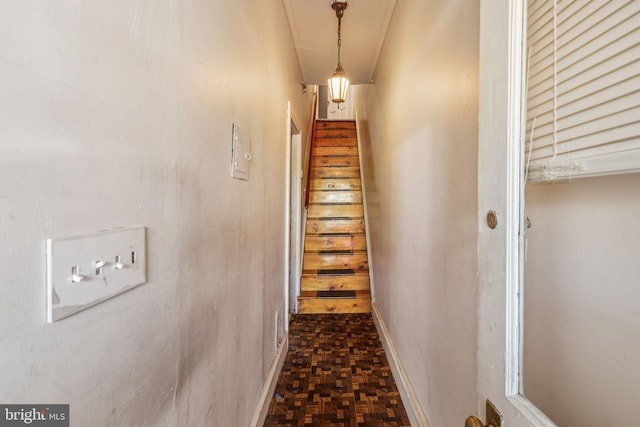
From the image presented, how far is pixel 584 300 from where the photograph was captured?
0.60 meters

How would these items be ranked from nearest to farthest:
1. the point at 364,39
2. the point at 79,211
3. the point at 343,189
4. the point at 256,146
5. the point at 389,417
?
the point at 79,211
the point at 256,146
the point at 389,417
the point at 364,39
the point at 343,189

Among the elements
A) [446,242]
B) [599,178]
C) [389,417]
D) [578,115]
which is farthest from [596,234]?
[389,417]

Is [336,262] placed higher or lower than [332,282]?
higher

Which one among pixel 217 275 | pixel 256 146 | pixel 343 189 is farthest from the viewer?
pixel 343 189

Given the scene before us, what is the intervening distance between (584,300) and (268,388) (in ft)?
5.81

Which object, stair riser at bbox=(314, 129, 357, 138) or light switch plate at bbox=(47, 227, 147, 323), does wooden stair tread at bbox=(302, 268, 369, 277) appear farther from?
light switch plate at bbox=(47, 227, 147, 323)

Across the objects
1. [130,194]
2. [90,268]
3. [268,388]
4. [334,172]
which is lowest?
[268,388]

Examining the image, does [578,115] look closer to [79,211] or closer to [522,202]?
[522,202]

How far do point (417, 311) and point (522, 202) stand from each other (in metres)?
1.26

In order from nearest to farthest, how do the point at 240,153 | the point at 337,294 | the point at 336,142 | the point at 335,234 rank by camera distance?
the point at 240,153 → the point at 337,294 → the point at 335,234 → the point at 336,142

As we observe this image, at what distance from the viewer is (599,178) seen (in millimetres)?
547

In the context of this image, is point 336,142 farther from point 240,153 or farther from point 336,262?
point 240,153

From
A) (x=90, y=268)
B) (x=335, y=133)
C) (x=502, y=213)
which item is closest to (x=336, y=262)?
(x=335, y=133)

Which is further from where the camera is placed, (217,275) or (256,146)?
(256,146)
